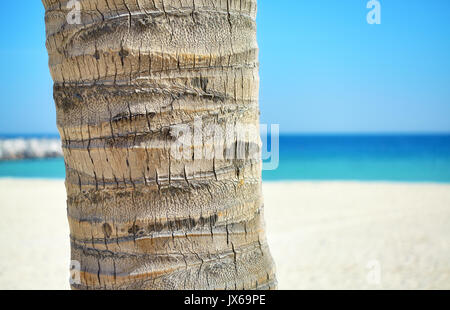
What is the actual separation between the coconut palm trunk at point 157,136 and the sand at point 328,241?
500 centimetres

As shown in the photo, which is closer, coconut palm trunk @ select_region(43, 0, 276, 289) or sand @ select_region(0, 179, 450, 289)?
coconut palm trunk @ select_region(43, 0, 276, 289)

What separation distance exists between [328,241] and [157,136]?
298 inches

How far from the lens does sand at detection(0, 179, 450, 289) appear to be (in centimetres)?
653

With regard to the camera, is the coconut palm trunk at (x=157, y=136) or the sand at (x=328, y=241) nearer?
the coconut palm trunk at (x=157, y=136)

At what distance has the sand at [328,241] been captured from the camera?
653 cm

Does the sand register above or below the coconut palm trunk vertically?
below

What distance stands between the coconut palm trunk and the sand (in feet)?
16.4

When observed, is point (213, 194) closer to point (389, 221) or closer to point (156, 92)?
point (156, 92)

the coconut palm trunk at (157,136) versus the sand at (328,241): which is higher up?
the coconut palm trunk at (157,136)

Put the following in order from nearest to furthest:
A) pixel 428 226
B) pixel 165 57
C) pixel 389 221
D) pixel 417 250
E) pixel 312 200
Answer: pixel 165 57 → pixel 417 250 → pixel 428 226 → pixel 389 221 → pixel 312 200

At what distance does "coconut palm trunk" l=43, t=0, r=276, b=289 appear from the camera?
1562 mm
